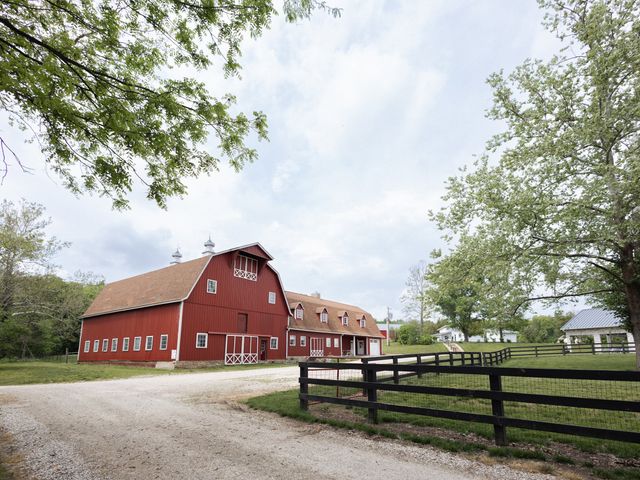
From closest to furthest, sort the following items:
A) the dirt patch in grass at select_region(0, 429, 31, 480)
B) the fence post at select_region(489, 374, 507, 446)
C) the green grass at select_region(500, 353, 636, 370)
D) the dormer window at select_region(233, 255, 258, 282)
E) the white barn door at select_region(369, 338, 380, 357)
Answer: the dirt patch in grass at select_region(0, 429, 31, 480) → the fence post at select_region(489, 374, 507, 446) → the green grass at select_region(500, 353, 636, 370) → the dormer window at select_region(233, 255, 258, 282) → the white barn door at select_region(369, 338, 380, 357)

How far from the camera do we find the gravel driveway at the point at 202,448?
4.42 meters

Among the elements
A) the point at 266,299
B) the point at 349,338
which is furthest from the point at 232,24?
the point at 349,338

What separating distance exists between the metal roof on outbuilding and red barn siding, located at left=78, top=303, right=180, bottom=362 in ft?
146

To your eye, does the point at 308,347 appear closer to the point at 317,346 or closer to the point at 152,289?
the point at 317,346

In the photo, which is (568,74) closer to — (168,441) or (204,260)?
(168,441)

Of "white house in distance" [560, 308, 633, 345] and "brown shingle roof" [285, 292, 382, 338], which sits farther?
"white house in distance" [560, 308, 633, 345]

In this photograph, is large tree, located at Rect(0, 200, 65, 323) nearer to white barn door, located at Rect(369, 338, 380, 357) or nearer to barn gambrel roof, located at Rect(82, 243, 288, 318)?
barn gambrel roof, located at Rect(82, 243, 288, 318)

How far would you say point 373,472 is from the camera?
4.42 metres

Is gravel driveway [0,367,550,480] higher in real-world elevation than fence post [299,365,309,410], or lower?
lower

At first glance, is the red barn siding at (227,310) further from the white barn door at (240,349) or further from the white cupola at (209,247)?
the white cupola at (209,247)

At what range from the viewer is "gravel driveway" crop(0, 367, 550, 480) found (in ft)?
14.5

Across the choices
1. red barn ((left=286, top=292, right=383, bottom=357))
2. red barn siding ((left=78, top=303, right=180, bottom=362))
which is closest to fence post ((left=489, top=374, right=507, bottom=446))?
red barn siding ((left=78, top=303, right=180, bottom=362))

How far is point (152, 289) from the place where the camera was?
28.5 metres

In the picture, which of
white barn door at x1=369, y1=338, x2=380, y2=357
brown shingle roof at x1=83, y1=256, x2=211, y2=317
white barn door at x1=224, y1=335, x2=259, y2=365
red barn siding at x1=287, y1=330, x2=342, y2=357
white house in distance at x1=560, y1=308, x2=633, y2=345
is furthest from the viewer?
white barn door at x1=369, y1=338, x2=380, y2=357
